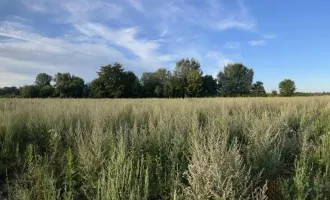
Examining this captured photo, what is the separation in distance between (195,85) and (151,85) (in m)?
10.7

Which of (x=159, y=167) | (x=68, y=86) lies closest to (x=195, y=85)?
(x=68, y=86)

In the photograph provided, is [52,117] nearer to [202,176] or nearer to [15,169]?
[15,169]

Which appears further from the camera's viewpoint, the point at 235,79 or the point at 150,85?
the point at 235,79

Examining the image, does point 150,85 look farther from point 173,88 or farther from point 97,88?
point 97,88

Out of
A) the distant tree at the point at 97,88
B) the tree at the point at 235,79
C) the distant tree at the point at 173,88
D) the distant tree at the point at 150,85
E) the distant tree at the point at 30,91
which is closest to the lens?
the distant tree at the point at 30,91

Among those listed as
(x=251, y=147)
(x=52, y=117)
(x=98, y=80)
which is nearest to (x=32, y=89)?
(x=98, y=80)

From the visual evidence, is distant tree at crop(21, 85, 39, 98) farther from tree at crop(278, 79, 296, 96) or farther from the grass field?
tree at crop(278, 79, 296, 96)

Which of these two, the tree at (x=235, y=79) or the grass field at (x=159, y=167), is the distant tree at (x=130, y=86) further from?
the grass field at (x=159, y=167)

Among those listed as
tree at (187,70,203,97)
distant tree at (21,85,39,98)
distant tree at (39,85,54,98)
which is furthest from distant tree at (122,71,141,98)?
distant tree at (21,85,39,98)

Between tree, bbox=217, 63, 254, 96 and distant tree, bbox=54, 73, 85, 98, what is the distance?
3792 centimetres

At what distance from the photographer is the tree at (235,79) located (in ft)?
242

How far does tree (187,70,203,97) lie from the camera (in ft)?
193

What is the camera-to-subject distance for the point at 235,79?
73625 mm

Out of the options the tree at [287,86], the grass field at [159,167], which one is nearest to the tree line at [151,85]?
the tree at [287,86]
